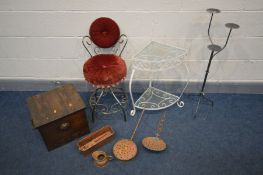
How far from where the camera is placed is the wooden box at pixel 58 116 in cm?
188

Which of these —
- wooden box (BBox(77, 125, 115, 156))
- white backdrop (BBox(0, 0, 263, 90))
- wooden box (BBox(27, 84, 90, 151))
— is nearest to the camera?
wooden box (BBox(27, 84, 90, 151))

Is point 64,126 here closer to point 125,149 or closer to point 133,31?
point 125,149

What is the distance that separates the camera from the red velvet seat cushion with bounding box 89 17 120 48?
2088mm

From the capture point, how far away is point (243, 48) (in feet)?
7.69

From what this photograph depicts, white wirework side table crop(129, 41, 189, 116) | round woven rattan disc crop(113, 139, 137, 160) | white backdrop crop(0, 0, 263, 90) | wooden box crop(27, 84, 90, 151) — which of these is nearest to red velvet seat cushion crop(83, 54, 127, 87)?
white wirework side table crop(129, 41, 189, 116)

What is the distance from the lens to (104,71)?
1984 mm

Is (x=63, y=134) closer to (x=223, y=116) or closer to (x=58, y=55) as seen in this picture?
(x=58, y=55)

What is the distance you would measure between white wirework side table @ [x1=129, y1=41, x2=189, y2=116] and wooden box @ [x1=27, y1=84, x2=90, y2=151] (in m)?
0.50

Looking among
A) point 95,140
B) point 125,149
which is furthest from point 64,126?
point 125,149

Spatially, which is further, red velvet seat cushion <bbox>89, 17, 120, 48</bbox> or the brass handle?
red velvet seat cushion <bbox>89, 17, 120, 48</bbox>

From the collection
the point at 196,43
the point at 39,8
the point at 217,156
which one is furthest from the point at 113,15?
the point at 217,156

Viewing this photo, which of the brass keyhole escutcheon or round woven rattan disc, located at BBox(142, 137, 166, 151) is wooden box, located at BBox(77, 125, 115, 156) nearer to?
the brass keyhole escutcheon

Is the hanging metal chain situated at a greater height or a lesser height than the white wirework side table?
lesser

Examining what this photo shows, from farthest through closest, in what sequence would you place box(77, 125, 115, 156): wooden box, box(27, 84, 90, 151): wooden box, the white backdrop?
1. the white backdrop
2. box(77, 125, 115, 156): wooden box
3. box(27, 84, 90, 151): wooden box
